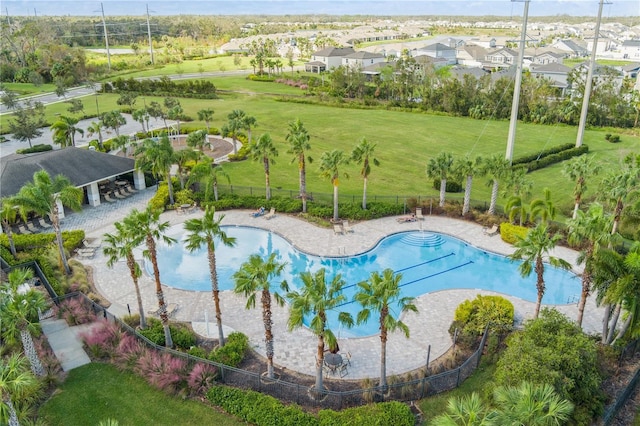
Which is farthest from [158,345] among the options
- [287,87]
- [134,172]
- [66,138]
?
[287,87]

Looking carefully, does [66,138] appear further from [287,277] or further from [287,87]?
[287,87]

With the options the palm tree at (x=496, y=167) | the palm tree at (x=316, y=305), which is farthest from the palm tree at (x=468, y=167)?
the palm tree at (x=316, y=305)

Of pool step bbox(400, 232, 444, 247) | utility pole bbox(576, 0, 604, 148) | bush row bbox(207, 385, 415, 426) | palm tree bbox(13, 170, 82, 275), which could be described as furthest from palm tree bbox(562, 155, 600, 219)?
palm tree bbox(13, 170, 82, 275)

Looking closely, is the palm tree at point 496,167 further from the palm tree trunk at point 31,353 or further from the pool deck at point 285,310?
the palm tree trunk at point 31,353

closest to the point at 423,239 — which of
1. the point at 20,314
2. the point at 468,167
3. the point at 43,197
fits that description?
the point at 468,167

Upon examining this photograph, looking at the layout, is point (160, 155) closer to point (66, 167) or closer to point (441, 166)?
point (66, 167)

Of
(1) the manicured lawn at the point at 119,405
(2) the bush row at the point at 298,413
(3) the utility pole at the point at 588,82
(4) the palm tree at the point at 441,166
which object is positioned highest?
(3) the utility pole at the point at 588,82
